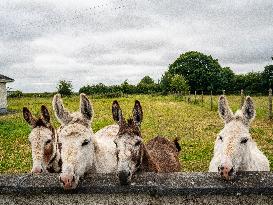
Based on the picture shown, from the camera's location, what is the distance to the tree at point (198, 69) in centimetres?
9503

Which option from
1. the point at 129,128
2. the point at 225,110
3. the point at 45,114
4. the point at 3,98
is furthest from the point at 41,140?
the point at 3,98

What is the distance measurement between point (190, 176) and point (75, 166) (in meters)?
1.42

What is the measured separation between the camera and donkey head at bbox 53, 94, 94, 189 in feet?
13.4

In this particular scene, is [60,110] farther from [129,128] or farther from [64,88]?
[64,88]

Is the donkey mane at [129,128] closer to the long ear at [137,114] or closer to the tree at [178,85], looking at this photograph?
the long ear at [137,114]

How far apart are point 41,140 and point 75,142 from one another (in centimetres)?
161

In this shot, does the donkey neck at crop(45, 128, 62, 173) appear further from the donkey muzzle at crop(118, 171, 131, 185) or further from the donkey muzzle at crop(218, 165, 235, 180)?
the donkey muzzle at crop(218, 165, 235, 180)

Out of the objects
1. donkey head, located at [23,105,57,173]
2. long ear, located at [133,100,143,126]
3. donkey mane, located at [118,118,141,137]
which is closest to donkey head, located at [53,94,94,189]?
donkey mane, located at [118,118,141,137]

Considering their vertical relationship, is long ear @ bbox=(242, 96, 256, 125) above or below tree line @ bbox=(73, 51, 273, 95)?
→ below

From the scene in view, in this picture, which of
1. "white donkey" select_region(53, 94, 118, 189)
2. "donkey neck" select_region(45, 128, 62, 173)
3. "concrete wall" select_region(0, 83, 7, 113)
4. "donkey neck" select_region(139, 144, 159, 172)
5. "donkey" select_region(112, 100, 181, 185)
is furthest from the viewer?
"concrete wall" select_region(0, 83, 7, 113)

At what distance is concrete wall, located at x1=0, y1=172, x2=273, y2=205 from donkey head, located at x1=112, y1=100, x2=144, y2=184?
0.42 m

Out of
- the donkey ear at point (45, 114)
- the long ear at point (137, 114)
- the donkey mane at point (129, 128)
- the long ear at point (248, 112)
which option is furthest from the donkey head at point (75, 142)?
the long ear at point (248, 112)

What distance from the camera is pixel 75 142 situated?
4738 mm

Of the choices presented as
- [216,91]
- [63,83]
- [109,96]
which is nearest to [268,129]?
[109,96]
